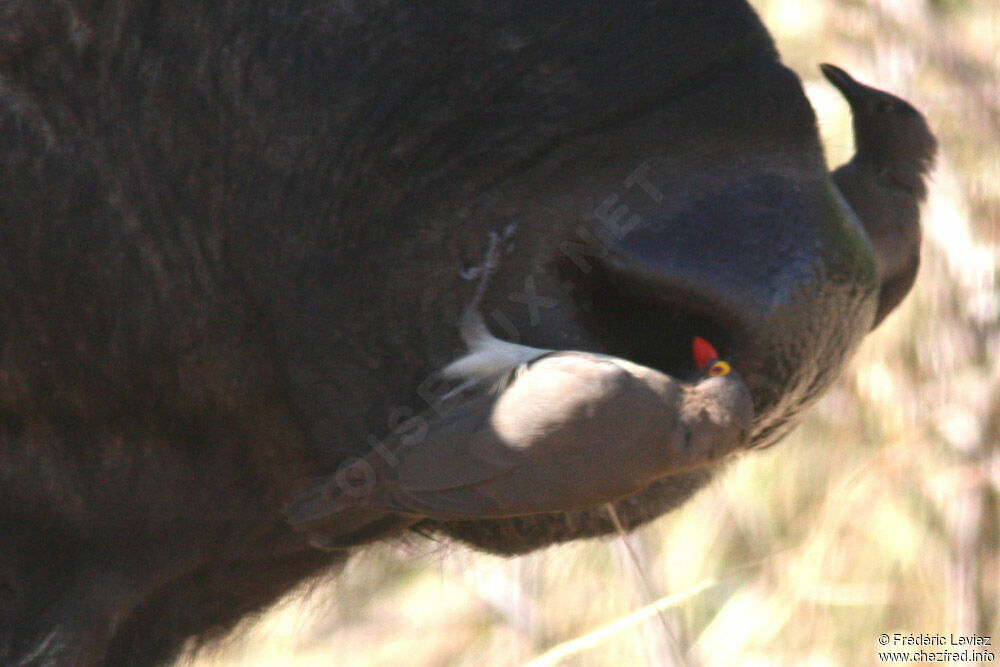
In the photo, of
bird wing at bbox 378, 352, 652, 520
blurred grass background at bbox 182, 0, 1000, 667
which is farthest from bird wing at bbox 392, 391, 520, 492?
blurred grass background at bbox 182, 0, 1000, 667

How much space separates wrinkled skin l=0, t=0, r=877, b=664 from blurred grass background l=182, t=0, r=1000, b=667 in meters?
1.77

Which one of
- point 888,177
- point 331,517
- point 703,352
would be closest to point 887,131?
point 888,177

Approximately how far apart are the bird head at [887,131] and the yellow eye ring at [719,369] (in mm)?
398

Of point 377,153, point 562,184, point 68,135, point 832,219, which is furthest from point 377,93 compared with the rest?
point 832,219

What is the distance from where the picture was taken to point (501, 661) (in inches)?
156

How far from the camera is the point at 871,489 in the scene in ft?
11.1

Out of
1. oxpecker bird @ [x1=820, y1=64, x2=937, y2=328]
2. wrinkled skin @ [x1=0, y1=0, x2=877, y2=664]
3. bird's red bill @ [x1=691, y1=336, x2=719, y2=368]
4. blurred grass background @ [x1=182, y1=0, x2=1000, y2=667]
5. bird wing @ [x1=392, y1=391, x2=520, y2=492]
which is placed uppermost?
wrinkled skin @ [x1=0, y1=0, x2=877, y2=664]

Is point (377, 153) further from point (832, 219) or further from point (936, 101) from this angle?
point (936, 101)

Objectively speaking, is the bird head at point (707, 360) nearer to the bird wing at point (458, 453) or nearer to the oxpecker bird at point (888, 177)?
the bird wing at point (458, 453)

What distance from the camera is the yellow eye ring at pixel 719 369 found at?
3.92 feet

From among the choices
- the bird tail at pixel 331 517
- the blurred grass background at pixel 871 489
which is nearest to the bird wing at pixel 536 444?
the bird tail at pixel 331 517

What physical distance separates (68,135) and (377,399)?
0.36 metres

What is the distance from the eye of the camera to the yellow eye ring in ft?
3.92

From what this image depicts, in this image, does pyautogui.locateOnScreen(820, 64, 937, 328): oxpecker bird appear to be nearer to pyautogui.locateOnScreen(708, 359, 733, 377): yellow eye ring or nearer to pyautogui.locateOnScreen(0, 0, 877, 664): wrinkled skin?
pyautogui.locateOnScreen(0, 0, 877, 664): wrinkled skin
